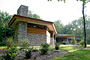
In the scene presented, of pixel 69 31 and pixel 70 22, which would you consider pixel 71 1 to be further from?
pixel 70 22

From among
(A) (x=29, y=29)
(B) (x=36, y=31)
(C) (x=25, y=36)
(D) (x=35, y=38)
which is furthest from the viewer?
(B) (x=36, y=31)

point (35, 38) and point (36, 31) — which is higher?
point (36, 31)

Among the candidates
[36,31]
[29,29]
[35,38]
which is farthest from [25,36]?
[36,31]

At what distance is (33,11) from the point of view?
35.1 m

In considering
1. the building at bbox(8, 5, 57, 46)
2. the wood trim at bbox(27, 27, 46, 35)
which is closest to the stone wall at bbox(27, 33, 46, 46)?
the building at bbox(8, 5, 57, 46)

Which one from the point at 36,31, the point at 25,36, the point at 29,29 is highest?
the point at 29,29

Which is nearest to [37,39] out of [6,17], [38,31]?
[38,31]

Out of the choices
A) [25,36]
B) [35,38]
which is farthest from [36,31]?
[25,36]

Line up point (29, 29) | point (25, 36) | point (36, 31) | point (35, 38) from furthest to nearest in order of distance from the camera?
1. point (36, 31)
2. point (35, 38)
3. point (29, 29)
4. point (25, 36)

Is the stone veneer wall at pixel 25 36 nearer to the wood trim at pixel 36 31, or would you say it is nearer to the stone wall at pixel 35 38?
the stone wall at pixel 35 38

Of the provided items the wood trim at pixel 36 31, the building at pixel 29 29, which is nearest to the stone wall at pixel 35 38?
the building at pixel 29 29

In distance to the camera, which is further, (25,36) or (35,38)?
(35,38)

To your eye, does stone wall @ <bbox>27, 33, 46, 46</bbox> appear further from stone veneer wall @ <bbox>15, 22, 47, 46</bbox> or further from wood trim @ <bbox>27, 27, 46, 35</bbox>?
wood trim @ <bbox>27, 27, 46, 35</bbox>

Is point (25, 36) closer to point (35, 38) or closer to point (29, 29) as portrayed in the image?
point (29, 29)
